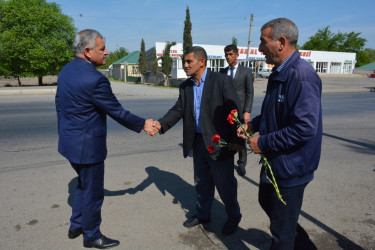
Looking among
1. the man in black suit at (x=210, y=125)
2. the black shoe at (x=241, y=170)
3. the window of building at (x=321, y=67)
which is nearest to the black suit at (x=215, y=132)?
the man in black suit at (x=210, y=125)

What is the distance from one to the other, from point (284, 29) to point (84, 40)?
1.80 metres

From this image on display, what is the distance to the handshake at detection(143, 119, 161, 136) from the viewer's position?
10.3ft

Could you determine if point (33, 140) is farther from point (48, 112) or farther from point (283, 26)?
point (283, 26)

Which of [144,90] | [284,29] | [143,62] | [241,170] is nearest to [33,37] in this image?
[144,90]

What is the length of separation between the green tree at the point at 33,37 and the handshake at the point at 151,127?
85.2 feet

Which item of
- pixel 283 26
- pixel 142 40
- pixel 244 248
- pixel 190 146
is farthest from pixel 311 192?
pixel 142 40

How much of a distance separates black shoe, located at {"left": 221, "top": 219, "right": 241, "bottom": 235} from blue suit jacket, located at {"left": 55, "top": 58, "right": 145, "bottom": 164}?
5.01 feet

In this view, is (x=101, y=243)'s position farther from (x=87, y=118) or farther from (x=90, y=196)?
(x=87, y=118)

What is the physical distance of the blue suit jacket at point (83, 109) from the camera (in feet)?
8.32

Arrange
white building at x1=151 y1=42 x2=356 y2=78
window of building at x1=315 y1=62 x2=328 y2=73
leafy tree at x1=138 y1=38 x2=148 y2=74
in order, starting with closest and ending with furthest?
white building at x1=151 y1=42 x2=356 y2=78, leafy tree at x1=138 y1=38 x2=148 y2=74, window of building at x1=315 y1=62 x2=328 y2=73

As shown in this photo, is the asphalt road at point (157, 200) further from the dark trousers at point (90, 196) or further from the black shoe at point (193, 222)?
the dark trousers at point (90, 196)

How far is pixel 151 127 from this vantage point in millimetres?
3191

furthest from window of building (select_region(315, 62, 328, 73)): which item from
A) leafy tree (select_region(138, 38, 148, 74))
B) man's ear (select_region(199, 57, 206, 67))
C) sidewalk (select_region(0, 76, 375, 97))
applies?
man's ear (select_region(199, 57, 206, 67))

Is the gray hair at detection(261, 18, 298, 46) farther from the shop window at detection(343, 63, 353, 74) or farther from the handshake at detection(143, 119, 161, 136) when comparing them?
the shop window at detection(343, 63, 353, 74)
